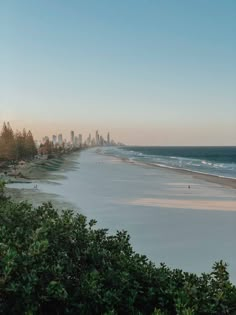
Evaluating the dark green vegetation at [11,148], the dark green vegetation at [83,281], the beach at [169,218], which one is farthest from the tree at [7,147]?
the dark green vegetation at [83,281]

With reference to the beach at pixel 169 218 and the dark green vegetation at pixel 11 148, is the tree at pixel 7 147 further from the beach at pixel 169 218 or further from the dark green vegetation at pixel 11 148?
the beach at pixel 169 218

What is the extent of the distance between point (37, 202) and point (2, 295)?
19.4 metres

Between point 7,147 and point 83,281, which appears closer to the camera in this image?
point 83,281

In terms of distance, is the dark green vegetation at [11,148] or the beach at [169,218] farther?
the dark green vegetation at [11,148]

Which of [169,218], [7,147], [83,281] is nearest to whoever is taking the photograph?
[83,281]

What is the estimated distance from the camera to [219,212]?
69.5ft

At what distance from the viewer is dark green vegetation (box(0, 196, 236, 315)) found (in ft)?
12.1

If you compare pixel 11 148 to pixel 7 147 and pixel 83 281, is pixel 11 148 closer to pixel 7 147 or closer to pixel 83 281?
pixel 7 147

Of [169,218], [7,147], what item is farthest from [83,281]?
[7,147]

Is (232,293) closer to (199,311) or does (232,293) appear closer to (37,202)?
(199,311)

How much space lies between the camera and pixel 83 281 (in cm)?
397

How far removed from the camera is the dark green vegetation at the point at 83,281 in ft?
12.1

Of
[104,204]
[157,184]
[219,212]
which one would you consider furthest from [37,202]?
[157,184]

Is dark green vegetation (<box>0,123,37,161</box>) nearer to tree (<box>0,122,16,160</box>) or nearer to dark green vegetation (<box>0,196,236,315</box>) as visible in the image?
tree (<box>0,122,16,160</box>)
